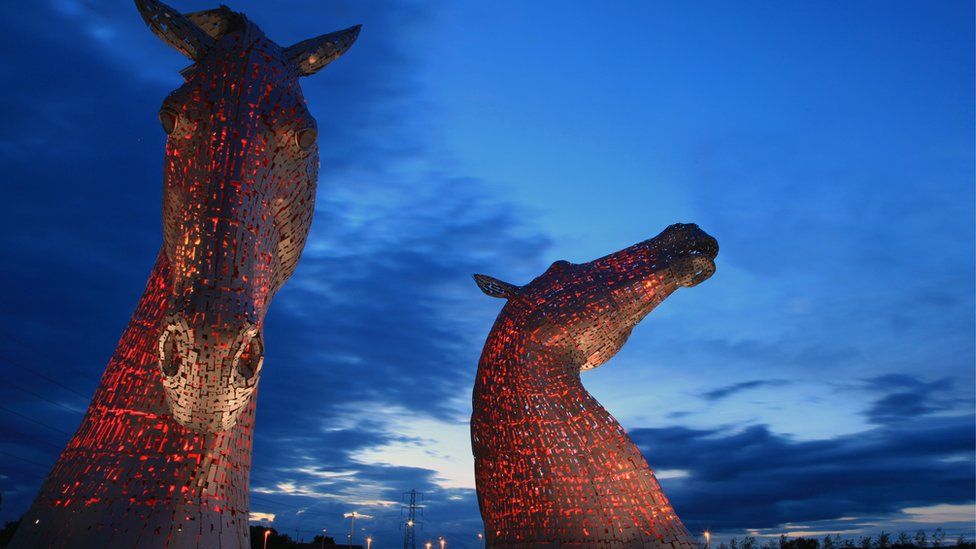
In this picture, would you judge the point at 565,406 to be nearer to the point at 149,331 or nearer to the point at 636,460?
the point at 636,460

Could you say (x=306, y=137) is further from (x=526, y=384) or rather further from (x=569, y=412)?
(x=569, y=412)

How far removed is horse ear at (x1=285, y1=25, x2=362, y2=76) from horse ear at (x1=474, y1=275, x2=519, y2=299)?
160 inches

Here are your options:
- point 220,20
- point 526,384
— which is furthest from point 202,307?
point 526,384

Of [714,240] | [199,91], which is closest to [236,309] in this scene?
[199,91]

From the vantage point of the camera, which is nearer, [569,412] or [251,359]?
[251,359]

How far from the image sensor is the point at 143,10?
3.81 meters

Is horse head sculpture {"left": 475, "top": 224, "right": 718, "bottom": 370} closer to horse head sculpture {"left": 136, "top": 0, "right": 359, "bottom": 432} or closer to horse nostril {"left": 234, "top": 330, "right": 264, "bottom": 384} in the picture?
horse head sculpture {"left": 136, "top": 0, "right": 359, "bottom": 432}

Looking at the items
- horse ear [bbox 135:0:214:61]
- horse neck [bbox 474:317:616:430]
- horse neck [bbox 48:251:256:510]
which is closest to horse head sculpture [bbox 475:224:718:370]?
horse neck [bbox 474:317:616:430]

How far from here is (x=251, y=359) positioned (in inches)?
121

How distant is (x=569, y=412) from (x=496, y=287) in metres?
1.67

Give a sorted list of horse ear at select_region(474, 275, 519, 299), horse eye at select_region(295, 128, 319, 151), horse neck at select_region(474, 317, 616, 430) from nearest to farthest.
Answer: horse eye at select_region(295, 128, 319, 151)
horse neck at select_region(474, 317, 616, 430)
horse ear at select_region(474, 275, 519, 299)

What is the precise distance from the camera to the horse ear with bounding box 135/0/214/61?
378 centimetres

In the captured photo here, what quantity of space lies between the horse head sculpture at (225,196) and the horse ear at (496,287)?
13.9ft

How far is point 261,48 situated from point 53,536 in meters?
2.59
